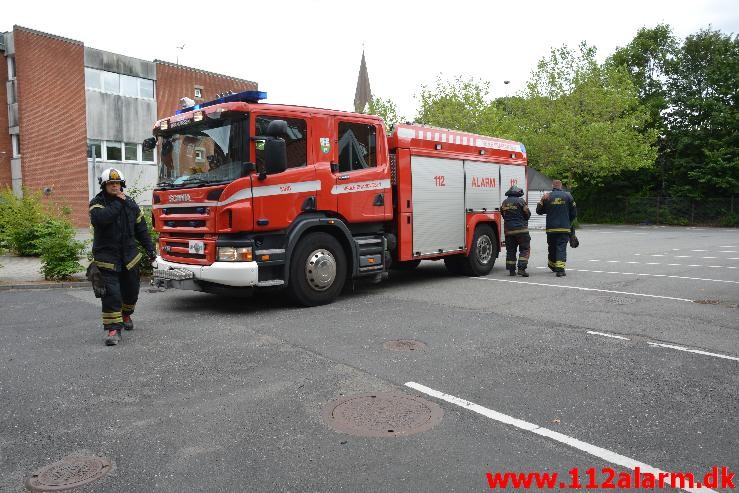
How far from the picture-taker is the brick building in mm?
29406

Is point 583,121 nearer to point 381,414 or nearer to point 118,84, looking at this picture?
point 118,84

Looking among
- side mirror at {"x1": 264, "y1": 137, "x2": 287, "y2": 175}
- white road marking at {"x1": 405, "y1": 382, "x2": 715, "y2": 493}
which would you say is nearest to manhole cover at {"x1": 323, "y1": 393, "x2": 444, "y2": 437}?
white road marking at {"x1": 405, "y1": 382, "x2": 715, "y2": 493}

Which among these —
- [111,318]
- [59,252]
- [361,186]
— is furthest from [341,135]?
[59,252]

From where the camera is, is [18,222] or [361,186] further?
[18,222]

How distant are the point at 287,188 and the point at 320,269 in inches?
49.4

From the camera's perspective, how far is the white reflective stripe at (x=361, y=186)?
8.52 meters

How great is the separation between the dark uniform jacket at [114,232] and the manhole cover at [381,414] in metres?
3.41

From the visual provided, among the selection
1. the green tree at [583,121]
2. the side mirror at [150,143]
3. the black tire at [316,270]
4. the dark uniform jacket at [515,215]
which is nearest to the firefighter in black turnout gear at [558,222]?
the dark uniform jacket at [515,215]

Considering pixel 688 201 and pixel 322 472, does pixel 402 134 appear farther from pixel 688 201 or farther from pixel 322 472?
pixel 688 201

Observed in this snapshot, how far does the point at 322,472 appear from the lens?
3.30 meters

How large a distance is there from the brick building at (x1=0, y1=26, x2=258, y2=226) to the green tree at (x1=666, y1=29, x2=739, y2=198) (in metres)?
32.2

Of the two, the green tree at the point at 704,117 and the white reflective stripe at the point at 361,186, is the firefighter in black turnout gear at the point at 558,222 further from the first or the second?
the green tree at the point at 704,117

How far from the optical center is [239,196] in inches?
293

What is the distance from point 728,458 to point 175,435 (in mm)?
3368
